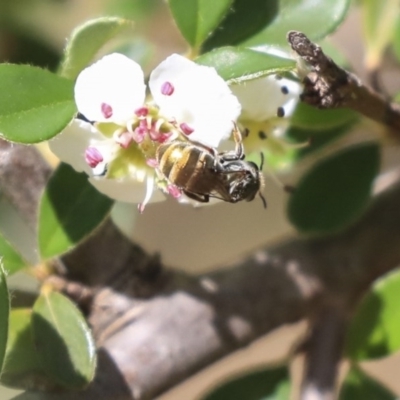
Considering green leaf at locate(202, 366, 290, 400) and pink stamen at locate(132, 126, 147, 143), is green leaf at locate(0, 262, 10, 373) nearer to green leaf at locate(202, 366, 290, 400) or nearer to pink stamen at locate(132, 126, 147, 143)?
Result: pink stamen at locate(132, 126, 147, 143)

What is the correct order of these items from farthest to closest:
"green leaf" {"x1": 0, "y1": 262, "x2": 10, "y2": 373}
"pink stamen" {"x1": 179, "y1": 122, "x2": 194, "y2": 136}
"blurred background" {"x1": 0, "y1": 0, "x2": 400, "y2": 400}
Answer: "blurred background" {"x1": 0, "y1": 0, "x2": 400, "y2": 400}, "pink stamen" {"x1": 179, "y1": 122, "x2": 194, "y2": 136}, "green leaf" {"x1": 0, "y1": 262, "x2": 10, "y2": 373}

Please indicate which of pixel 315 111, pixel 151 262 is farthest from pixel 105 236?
pixel 315 111

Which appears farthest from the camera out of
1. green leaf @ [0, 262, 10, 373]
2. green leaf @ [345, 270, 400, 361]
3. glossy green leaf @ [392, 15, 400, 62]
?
glossy green leaf @ [392, 15, 400, 62]

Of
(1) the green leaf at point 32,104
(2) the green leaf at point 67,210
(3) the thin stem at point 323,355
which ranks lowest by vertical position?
(3) the thin stem at point 323,355

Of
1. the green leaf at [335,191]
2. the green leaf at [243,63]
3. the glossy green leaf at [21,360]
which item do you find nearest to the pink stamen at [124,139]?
the green leaf at [243,63]

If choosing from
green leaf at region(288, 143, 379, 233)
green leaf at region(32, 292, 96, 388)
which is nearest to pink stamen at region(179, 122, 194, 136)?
green leaf at region(32, 292, 96, 388)

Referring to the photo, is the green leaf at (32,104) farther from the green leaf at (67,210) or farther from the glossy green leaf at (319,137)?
the glossy green leaf at (319,137)

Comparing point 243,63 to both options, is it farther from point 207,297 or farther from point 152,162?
point 207,297

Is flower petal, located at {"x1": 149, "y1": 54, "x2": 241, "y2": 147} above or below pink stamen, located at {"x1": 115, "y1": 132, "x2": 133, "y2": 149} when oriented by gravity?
above
